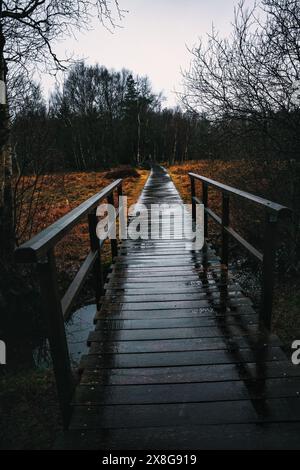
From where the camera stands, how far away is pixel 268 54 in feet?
17.4

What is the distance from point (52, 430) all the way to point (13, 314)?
2.79m

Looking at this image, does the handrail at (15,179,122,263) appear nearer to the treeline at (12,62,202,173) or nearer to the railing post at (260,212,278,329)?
the railing post at (260,212,278,329)

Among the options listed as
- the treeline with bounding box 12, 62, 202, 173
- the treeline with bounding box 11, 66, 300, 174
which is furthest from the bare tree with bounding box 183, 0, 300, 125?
the treeline with bounding box 12, 62, 202, 173

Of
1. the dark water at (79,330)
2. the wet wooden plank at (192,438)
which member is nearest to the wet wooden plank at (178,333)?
the wet wooden plank at (192,438)

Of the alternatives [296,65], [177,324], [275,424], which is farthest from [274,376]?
[296,65]

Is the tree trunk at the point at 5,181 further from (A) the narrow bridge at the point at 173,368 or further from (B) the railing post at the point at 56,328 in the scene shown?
(B) the railing post at the point at 56,328

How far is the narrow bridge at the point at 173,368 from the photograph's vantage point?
1.80 m

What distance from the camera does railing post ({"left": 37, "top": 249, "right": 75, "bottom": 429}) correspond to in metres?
1.77

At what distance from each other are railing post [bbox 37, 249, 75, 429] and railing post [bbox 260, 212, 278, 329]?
1612 mm

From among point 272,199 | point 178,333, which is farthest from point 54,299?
point 272,199

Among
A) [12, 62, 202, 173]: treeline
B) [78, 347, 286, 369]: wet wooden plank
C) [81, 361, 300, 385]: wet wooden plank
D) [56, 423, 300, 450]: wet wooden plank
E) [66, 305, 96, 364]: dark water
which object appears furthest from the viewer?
[12, 62, 202, 173]: treeline

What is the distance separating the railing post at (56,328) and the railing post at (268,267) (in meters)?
1.61

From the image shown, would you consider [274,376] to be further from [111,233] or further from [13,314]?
[13,314]

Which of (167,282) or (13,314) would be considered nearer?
(167,282)
